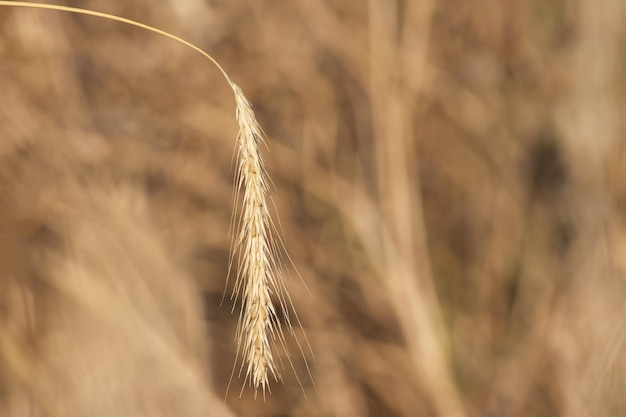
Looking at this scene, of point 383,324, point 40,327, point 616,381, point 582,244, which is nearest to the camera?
point 40,327

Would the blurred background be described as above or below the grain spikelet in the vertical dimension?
above

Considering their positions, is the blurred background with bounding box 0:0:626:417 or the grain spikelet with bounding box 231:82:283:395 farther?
the blurred background with bounding box 0:0:626:417

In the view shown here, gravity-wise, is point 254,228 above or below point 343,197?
below

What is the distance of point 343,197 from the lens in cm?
152

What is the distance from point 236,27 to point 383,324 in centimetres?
72

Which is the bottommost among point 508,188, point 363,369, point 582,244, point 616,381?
point 616,381

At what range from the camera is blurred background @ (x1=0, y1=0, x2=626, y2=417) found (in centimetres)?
125

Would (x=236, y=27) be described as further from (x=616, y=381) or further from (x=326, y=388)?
(x=616, y=381)

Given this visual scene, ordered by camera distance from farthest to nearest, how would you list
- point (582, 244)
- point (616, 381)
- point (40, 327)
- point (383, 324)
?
point (383, 324), point (582, 244), point (616, 381), point (40, 327)

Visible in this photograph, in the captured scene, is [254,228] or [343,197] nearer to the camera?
[254,228]

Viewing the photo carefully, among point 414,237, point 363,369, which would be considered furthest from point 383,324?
point 414,237

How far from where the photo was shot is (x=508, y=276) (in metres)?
1.60

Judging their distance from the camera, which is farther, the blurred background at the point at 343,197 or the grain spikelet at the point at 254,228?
the blurred background at the point at 343,197

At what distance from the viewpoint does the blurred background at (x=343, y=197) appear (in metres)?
1.25
